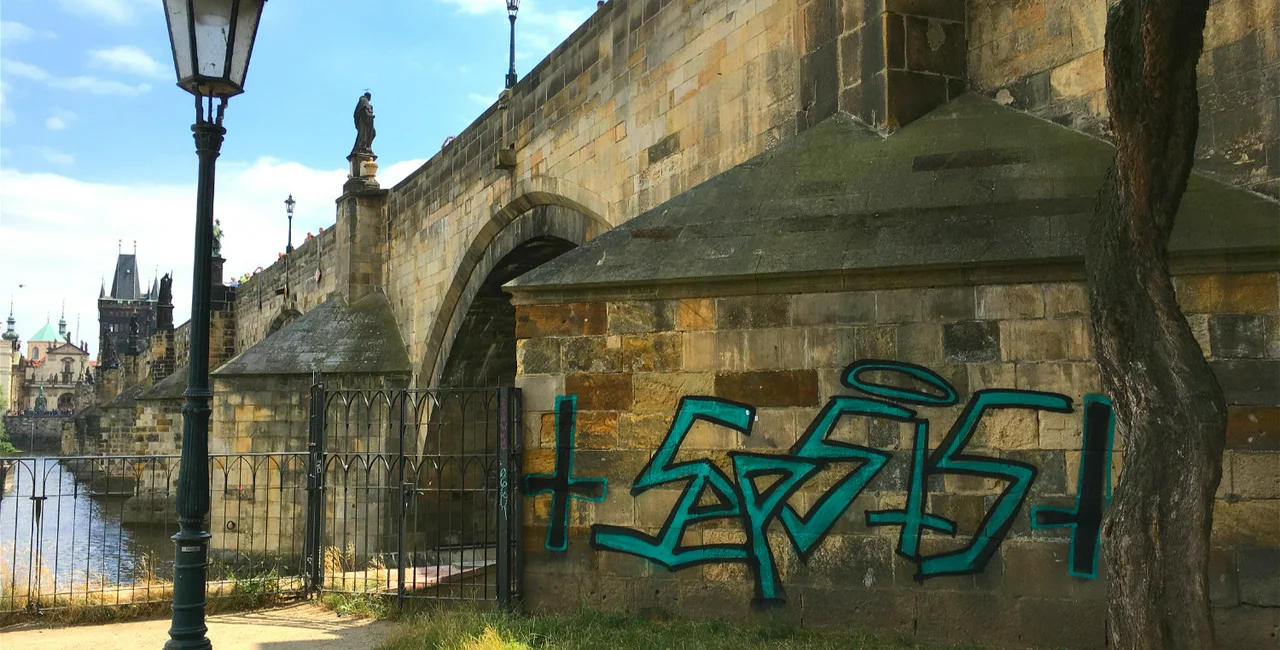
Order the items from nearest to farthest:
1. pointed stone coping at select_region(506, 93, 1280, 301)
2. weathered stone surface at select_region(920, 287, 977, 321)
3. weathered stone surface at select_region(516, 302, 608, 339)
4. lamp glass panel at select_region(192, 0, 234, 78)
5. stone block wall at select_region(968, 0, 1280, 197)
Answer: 1. lamp glass panel at select_region(192, 0, 234, 78)
2. stone block wall at select_region(968, 0, 1280, 197)
3. pointed stone coping at select_region(506, 93, 1280, 301)
4. weathered stone surface at select_region(920, 287, 977, 321)
5. weathered stone surface at select_region(516, 302, 608, 339)

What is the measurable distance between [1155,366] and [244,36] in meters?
4.16

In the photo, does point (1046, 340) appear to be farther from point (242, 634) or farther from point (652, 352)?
point (242, 634)

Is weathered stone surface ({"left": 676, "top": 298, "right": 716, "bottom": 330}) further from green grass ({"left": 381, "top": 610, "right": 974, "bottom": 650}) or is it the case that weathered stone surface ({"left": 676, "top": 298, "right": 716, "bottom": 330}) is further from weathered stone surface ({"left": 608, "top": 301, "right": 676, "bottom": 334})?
green grass ({"left": 381, "top": 610, "right": 974, "bottom": 650})

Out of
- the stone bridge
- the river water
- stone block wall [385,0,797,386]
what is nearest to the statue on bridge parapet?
the stone bridge

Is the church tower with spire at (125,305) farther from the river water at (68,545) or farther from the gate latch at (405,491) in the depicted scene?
the gate latch at (405,491)

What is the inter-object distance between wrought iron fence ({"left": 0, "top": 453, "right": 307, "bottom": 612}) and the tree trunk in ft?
19.1

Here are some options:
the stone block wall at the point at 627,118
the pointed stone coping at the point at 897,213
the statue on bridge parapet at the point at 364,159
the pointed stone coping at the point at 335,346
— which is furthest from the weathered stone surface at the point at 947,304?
the statue on bridge parapet at the point at 364,159

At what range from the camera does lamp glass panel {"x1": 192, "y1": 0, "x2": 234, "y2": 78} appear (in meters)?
4.82

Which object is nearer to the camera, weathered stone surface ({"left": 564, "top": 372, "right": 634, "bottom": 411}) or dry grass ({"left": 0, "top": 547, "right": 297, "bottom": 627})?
weathered stone surface ({"left": 564, "top": 372, "right": 634, "bottom": 411})

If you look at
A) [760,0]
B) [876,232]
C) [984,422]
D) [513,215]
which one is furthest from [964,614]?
[513,215]

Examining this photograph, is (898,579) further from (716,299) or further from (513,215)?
(513,215)

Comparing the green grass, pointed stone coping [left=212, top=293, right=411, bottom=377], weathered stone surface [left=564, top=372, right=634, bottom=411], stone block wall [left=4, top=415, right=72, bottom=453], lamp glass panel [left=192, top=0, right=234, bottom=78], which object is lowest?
stone block wall [left=4, top=415, right=72, bottom=453]

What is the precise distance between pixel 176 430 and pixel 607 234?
25138 mm

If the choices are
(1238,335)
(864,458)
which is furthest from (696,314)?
(1238,335)
